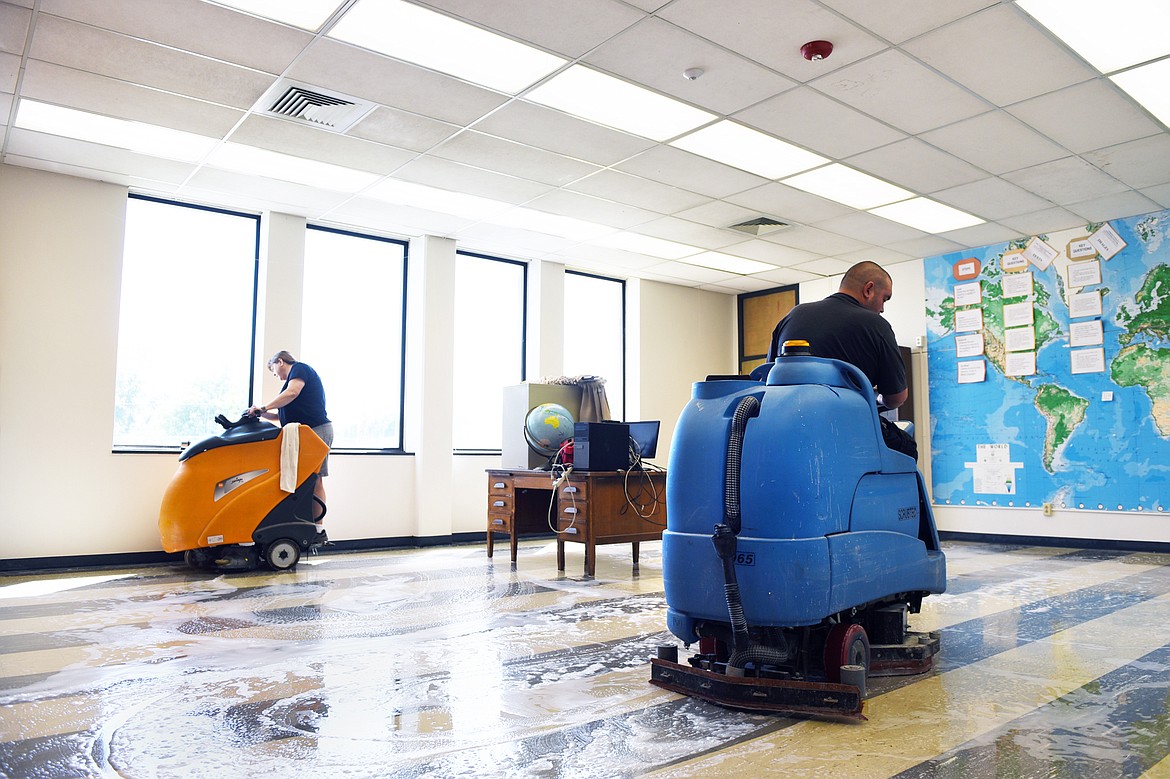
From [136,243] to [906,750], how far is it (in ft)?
19.4

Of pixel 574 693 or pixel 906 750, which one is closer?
pixel 906 750

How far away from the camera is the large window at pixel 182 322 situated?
18.5 ft

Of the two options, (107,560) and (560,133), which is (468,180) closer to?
(560,133)

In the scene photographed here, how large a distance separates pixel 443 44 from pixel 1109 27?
121 inches

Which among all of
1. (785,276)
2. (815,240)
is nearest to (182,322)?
(815,240)

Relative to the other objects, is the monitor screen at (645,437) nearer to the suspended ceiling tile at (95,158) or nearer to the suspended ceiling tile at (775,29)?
the suspended ceiling tile at (775,29)

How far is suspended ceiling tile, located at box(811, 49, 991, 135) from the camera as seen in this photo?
3871mm

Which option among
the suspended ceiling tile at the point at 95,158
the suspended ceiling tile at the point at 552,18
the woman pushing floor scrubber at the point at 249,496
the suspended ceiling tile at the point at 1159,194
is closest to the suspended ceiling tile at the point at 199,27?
the suspended ceiling tile at the point at 552,18

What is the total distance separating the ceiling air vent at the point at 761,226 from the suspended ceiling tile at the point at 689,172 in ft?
2.47

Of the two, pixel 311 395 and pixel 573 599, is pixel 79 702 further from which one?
pixel 311 395

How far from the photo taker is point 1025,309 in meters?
6.76

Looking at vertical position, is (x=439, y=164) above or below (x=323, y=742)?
above

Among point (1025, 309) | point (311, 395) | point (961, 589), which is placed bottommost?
point (961, 589)

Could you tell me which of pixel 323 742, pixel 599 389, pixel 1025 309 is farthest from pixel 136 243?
pixel 1025 309
